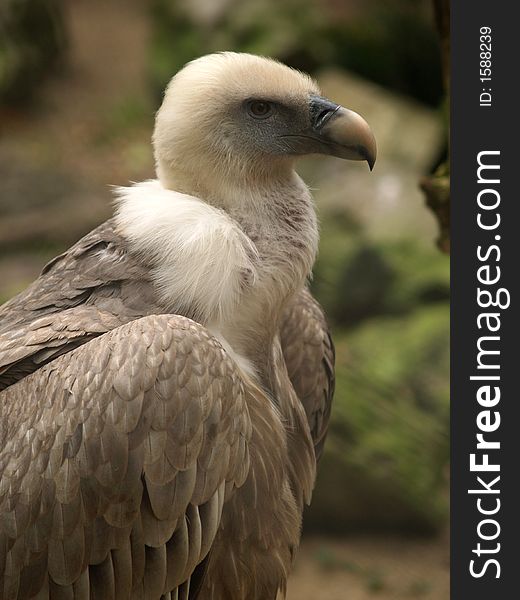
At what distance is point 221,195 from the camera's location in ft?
12.1

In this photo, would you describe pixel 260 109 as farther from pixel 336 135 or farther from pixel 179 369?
pixel 179 369

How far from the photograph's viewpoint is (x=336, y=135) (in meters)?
3.62

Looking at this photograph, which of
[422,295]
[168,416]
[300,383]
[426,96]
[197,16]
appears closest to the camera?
[168,416]

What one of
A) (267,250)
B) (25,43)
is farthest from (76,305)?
(25,43)

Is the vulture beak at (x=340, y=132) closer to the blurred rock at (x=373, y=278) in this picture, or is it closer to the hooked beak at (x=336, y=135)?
the hooked beak at (x=336, y=135)

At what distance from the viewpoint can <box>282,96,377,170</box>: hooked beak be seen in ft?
11.7

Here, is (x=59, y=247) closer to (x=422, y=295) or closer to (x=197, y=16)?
(x=422, y=295)

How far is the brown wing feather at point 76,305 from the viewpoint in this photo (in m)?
3.43

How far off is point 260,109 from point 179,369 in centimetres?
108

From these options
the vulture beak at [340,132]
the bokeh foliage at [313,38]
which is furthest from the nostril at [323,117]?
the bokeh foliage at [313,38]

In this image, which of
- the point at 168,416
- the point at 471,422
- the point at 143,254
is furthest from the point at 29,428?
the point at 471,422

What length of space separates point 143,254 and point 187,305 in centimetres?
25

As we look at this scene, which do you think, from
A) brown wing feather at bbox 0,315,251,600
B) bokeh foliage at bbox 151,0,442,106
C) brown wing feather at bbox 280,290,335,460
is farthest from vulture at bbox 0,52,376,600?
bokeh foliage at bbox 151,0,442,106

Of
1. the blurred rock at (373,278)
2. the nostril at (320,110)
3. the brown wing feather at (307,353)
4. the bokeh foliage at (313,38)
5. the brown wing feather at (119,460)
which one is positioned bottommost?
the brown wing feather at (119,460)
